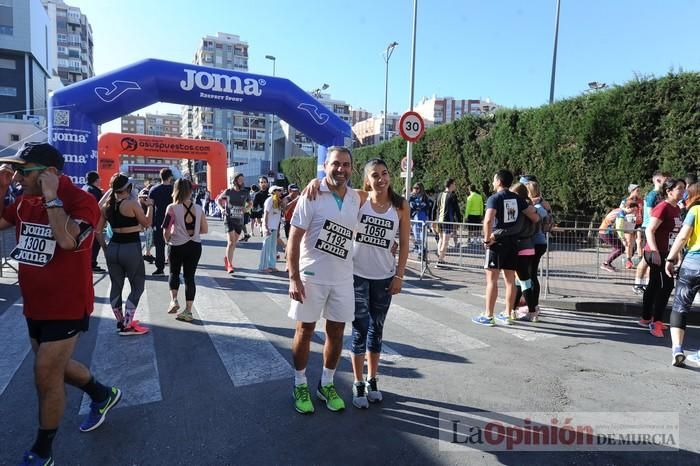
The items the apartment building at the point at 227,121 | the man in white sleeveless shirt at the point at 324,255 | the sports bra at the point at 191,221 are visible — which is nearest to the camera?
the man in white sleeveless shirt at the point at 324,255

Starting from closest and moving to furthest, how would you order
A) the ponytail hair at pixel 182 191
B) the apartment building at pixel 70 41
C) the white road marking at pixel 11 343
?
1. the white road marking at pixel 11 343
2. the ponytail hair at pixel 182 191
3. the apartment building at pixel 70 41

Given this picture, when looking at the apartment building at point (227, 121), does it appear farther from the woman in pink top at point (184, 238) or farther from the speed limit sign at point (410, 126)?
the woman in pink top at point (184, 238)

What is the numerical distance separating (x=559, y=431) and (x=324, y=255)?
2.09 metres

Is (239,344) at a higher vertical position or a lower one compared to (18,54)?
lower

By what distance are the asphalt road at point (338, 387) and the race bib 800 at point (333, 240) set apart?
1236mm

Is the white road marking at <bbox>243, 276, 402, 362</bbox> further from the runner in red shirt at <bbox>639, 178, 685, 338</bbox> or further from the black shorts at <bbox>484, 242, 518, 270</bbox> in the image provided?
the runner in red shirt at <bbox>639, 178, 685, 338</bbox>

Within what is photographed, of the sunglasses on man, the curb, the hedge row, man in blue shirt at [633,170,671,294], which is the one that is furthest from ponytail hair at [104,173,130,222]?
the hedge row

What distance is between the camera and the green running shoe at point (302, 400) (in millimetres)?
3395

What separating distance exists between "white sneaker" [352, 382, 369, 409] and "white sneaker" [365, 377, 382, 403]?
0.20 feet

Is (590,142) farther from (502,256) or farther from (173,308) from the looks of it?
(173,308)

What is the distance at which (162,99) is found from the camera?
12578 mm

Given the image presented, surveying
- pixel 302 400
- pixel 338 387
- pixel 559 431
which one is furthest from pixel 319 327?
pixel 559 431

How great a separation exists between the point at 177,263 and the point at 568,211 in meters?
11.9

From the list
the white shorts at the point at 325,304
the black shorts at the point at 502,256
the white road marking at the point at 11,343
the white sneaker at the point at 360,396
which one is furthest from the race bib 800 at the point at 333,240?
the black shorts at the point at 502,256
